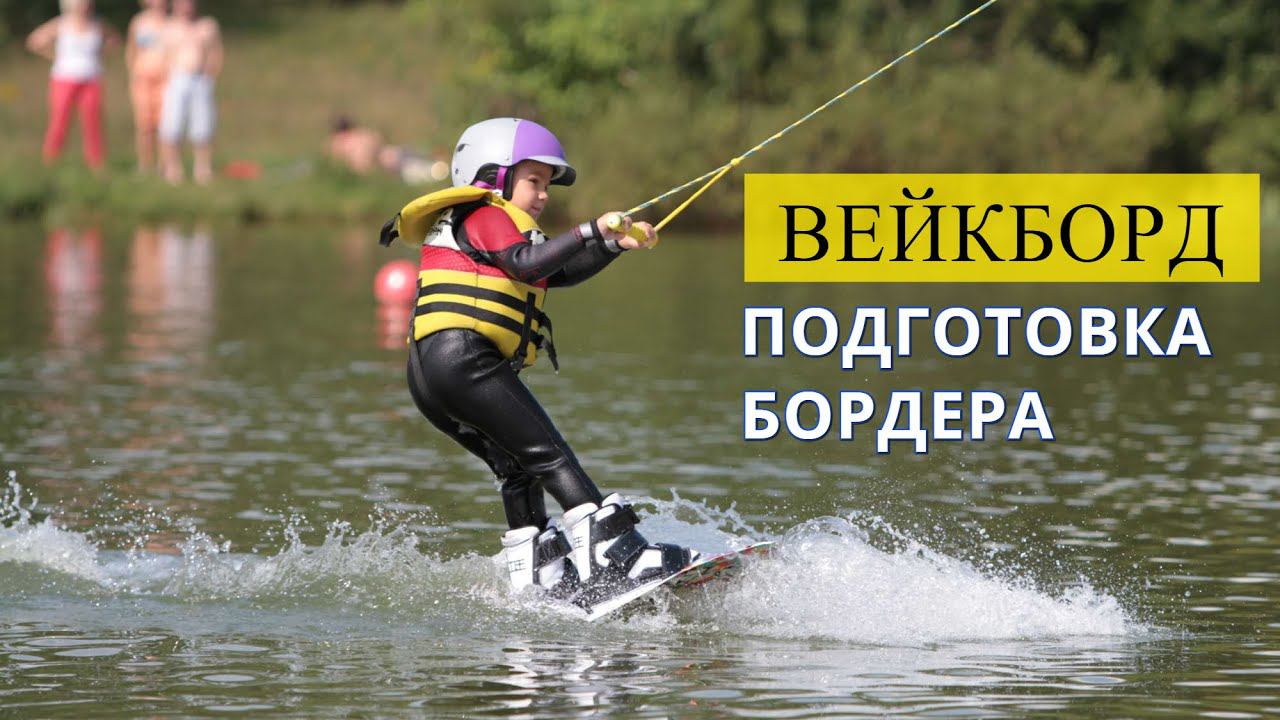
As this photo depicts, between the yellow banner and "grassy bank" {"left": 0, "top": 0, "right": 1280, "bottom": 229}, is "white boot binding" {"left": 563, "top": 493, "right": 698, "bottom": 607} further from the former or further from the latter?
"grassy bank" {"left": 0, "top": 0, "right": 1280, "bottom": 229}

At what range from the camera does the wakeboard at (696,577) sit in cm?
866

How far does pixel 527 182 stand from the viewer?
29.2ft

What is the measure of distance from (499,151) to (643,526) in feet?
6.35

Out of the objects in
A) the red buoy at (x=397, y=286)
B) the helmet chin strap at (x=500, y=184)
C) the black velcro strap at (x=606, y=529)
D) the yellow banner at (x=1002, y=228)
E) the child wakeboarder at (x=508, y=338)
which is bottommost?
the black velcro strap at (x=606, y=529)

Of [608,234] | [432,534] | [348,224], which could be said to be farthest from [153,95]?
[608,234]

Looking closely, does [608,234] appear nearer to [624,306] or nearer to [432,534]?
[432,534]

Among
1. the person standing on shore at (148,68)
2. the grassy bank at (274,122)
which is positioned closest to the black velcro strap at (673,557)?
the grassy bank at (274,122)

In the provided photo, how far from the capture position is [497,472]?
9203 mm

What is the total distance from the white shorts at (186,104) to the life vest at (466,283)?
84.2ft

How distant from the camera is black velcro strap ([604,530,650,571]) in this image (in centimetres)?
878

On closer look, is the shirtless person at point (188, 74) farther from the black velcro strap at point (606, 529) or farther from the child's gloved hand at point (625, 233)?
the child's gloved hand at point (625, 233)

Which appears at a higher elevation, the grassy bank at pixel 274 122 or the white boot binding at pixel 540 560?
the grassy bank at pixel 274 122

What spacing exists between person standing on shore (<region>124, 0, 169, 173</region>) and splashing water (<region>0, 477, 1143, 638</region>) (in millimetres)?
25130

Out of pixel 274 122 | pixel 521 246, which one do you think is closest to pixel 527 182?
pixel 521 246
